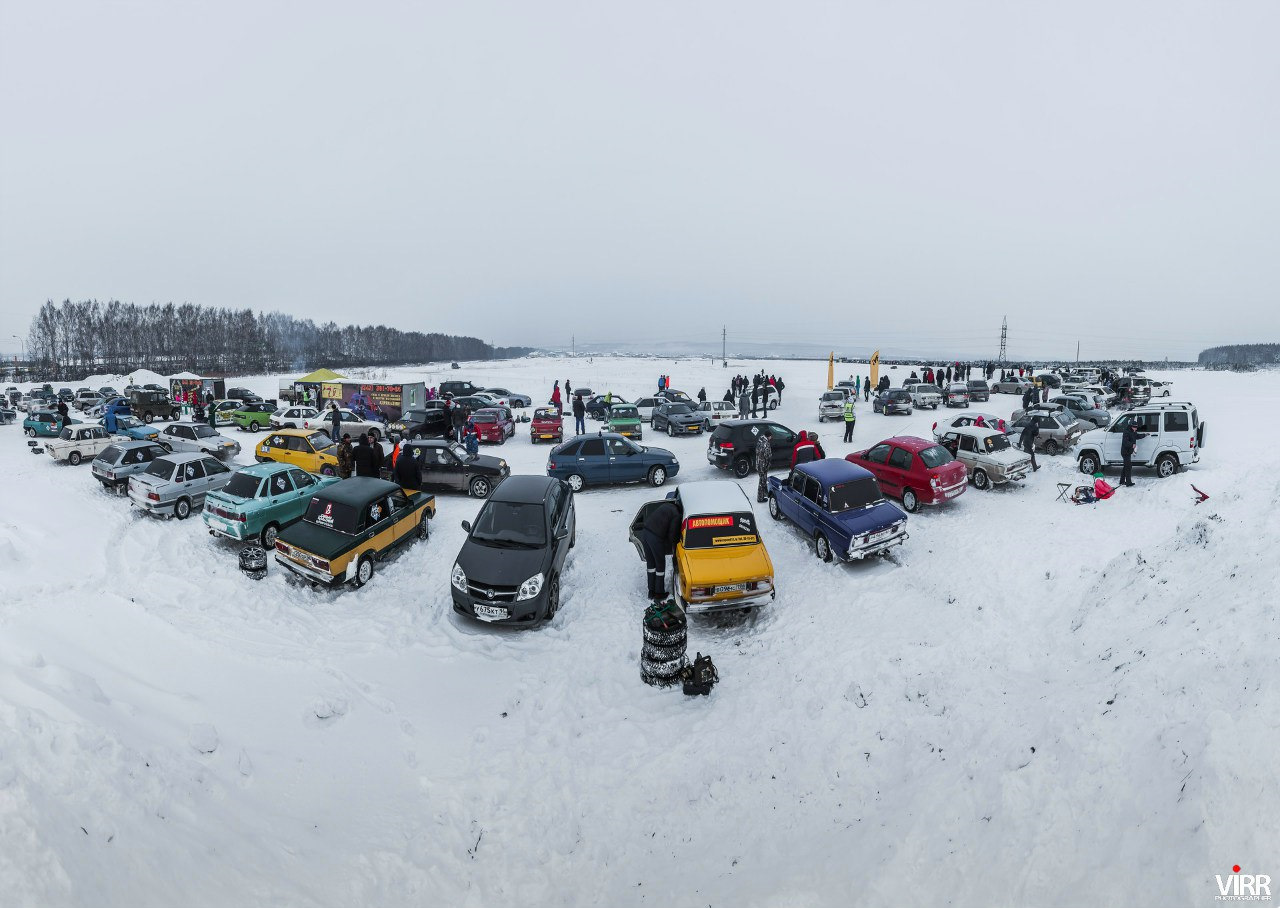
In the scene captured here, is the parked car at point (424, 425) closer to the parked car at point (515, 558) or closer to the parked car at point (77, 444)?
the parked car at point (77, 444)

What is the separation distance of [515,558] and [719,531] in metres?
3.33

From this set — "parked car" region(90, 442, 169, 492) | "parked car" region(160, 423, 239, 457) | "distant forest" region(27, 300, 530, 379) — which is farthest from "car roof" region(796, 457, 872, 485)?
"distant forest" region(27, 300, 530, 379)

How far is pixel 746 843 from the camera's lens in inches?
198

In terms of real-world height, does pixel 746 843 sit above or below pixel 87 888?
below

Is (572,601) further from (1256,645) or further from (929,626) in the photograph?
(1256,645)

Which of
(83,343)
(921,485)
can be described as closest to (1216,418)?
(921,485)

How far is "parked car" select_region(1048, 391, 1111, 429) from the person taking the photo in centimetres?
2255

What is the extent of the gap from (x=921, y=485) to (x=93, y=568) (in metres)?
16.2

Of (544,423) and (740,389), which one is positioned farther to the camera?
(740,389)

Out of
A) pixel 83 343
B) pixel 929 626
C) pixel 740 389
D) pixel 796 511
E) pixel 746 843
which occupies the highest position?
pixel 83 343

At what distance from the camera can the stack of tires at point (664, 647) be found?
23.6 feet

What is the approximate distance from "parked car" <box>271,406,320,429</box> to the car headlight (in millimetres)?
21477

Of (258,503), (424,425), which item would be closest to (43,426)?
(424,425)

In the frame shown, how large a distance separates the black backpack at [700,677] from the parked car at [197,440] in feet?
64.2
